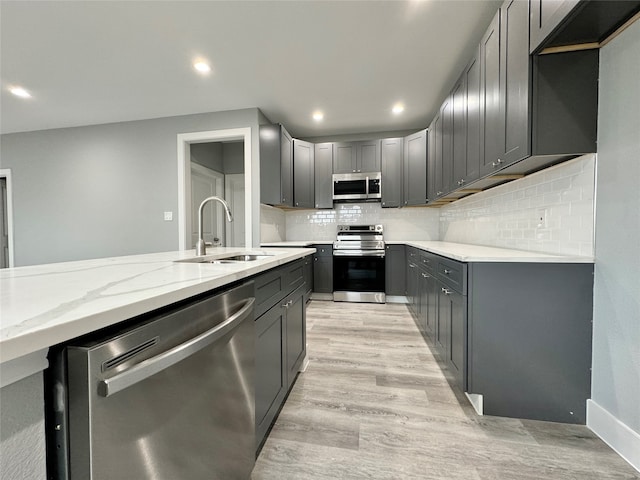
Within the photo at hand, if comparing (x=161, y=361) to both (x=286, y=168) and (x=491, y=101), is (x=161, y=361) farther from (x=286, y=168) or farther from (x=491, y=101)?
(x=286, y=168)

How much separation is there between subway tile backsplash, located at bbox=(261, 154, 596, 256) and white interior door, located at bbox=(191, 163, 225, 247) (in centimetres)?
132

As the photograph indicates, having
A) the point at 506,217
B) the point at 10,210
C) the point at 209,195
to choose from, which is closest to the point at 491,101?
the point at 506,217

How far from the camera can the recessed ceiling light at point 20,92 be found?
297 centimetres

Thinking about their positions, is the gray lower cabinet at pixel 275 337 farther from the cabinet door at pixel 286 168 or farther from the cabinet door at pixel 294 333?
the cabinet door at pixel 286 168

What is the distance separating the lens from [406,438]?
53.2 inches

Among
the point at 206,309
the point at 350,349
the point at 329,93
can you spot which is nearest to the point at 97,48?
the point at 329,93

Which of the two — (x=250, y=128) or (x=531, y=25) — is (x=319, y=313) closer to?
(x=250, y=128)

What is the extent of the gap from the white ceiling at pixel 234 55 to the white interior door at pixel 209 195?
109cm

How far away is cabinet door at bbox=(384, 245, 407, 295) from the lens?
3.74 metres

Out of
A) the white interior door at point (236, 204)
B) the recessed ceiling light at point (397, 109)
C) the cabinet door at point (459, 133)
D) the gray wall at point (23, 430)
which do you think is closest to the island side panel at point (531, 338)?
the cabinet door at point (459, 133)

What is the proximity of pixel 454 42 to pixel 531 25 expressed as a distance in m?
1.12

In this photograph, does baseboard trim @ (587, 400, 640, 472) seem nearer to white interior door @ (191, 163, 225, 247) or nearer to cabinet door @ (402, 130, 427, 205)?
cabinet door @ (402, 130, 427, 205)

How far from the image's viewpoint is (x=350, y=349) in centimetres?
236

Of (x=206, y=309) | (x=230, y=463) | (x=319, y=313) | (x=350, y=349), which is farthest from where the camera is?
(x=319, y=313)
